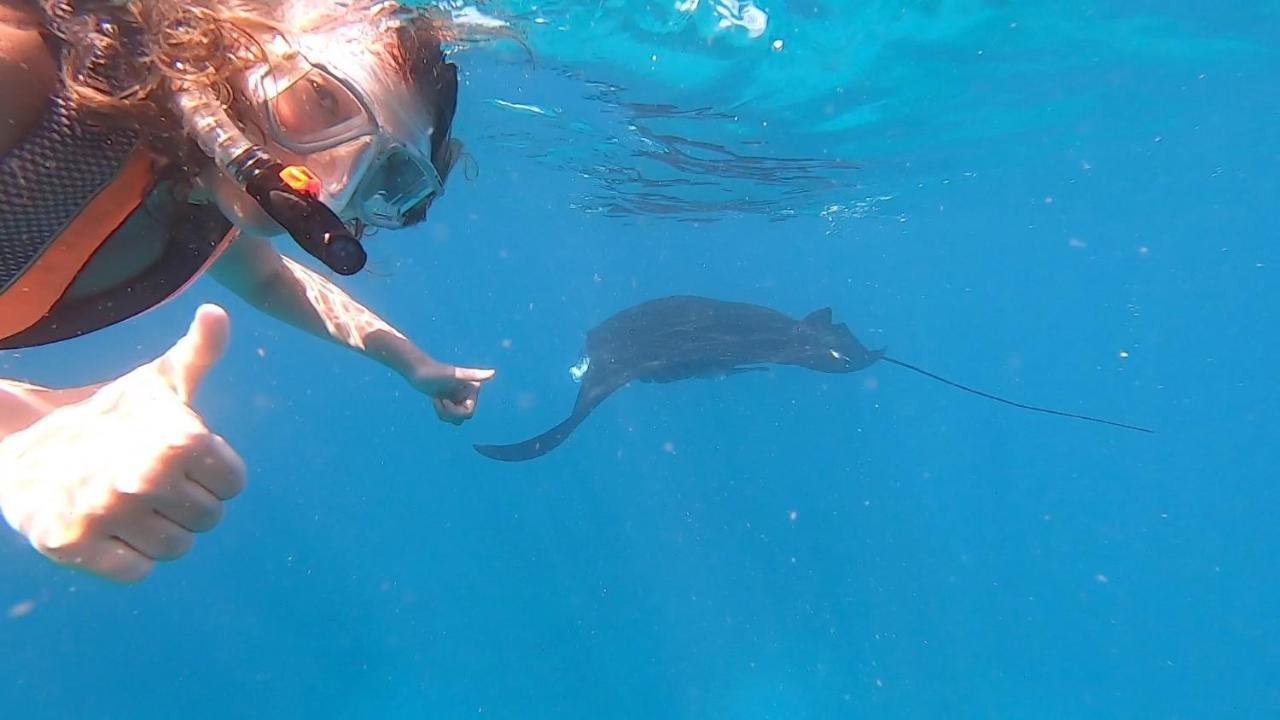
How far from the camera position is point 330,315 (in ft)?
12.3

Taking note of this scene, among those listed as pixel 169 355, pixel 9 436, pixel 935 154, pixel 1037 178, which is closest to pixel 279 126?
pixel 169 355

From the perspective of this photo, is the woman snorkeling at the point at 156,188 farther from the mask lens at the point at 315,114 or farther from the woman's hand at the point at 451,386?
the woman's hand at the point at 451,386

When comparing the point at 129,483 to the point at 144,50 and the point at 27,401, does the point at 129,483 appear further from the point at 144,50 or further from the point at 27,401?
the point at 144,50

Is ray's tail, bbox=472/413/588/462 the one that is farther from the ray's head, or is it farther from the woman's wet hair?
the woman's wet hair

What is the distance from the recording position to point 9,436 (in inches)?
69.6

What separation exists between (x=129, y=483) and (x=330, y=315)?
2.43 m

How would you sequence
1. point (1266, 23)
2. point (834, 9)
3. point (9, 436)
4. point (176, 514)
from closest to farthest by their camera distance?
point (176, 514) → point (9, 436) → point (834, 9) → point (1266, 23)

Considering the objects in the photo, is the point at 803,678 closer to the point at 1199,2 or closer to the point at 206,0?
the point at 1199,2

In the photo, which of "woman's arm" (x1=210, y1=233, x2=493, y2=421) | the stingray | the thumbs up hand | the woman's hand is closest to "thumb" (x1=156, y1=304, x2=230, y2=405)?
the thumbs up hand

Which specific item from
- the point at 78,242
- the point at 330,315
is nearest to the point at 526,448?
the point at 330,315

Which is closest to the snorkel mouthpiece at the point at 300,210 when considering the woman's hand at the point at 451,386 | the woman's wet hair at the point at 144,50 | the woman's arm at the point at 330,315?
the woman's wet hair at the point at 144,50

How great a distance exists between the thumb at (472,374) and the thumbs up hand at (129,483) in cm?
253

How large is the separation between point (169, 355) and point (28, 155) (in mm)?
586

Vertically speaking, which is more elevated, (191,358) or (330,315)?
(191,358)
